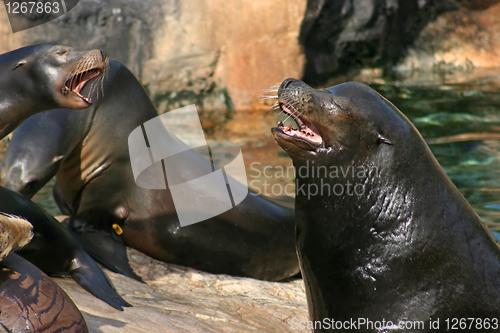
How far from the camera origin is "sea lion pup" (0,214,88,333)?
2279 millimetres

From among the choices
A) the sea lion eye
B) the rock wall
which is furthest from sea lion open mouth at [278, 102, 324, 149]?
the rock wall

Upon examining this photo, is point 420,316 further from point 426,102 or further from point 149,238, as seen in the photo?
point 426,102

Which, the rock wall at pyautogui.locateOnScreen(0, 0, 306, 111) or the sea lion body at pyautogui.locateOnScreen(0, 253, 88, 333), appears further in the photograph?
the rock wall at pyautogui.locateOnScreen(0, 0, 306, 111)

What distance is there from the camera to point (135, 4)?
32.8ft

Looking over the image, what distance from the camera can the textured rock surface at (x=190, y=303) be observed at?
3031mm

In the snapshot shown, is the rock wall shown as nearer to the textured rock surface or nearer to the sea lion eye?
the textured rock surface

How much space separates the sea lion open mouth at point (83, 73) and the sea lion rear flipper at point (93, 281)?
0.99 m

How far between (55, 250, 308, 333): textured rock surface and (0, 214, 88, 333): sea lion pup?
310 millimetres

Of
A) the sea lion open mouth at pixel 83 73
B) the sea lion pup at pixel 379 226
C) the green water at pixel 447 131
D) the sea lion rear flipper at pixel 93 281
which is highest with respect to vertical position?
the sea lion open mouth at pixel 83 73

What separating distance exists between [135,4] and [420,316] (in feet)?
27.9

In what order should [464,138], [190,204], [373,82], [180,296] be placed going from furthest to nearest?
[373,82], [464,138], [190,204], [180,296]

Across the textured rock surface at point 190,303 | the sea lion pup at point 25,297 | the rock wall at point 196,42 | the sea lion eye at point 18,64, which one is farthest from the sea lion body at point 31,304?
the rock wall at point 196,42

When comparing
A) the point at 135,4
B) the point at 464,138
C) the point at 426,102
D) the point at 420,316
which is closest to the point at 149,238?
the point at 420,316

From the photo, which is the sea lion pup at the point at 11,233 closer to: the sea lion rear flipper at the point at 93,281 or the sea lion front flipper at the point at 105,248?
the sea lion rear flipper at the point at 93,281
